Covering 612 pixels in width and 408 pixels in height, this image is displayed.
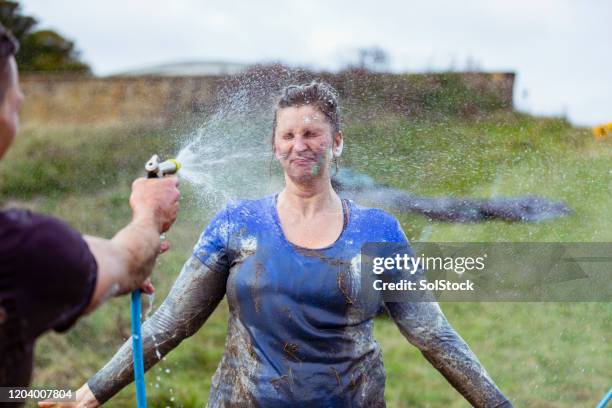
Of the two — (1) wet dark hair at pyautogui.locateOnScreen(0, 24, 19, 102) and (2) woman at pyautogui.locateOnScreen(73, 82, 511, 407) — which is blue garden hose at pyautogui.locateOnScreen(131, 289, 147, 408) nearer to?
(2) woman at pyautogui.locateOnScreen(73, 82, 511, 407)

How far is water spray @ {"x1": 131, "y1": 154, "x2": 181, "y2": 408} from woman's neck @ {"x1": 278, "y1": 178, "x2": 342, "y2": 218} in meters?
0.47

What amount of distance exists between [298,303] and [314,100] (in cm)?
72

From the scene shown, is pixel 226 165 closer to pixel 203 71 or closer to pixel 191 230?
pixel 191 230

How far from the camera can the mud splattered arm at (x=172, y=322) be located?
289 cm

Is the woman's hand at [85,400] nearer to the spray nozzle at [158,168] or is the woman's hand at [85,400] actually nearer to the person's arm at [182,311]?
the person's arm at [182,311]

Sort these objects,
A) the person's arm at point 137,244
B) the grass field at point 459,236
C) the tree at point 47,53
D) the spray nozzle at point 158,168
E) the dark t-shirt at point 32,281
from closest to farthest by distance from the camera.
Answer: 1. the dark t-shirt at point 32,281
2. the person's arm at point 137,244
3. the spray nozzle at point 158,168
4. the grass field at point 459,236
5. the tree at point 47,53

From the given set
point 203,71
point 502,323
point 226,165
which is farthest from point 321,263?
point 203,71

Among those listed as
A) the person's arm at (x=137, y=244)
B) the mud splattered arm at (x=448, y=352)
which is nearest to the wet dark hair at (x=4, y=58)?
the person's arm at (x=137, y=244)

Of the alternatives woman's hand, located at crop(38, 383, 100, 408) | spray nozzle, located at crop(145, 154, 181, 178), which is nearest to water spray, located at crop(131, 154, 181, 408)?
spray nozzle, located at crop(145, 154, 181, 178)

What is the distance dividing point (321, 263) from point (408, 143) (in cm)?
137

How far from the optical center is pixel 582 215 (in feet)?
15.1

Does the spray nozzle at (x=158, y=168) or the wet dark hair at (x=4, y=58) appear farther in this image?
the spray nozzle at (x=158, y=168)

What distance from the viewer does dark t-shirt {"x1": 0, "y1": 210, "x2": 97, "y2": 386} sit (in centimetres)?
178

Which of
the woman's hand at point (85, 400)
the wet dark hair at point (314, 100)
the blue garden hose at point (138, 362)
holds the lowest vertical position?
the woman's hand at point (85, 400)
